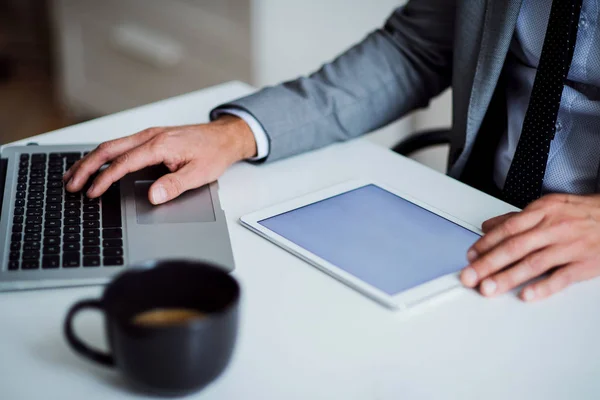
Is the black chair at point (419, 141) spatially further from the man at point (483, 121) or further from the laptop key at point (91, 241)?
the laptop key at point (91, 241)

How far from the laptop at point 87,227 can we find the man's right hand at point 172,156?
0.02 metres

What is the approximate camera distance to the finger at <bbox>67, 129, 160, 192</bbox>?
3.07 ft

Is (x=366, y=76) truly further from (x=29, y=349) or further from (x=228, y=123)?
(x=29, y=349)

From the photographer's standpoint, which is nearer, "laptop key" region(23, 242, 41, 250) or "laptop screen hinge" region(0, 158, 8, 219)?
"laptop key" region(23, 242, 41, 250)

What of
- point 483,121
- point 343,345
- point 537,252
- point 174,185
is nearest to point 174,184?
point 174,185

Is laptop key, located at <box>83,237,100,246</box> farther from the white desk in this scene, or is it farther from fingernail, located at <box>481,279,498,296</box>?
fingernail, located at <box>481,279,498,296</box>

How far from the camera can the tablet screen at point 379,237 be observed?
0.82 metres

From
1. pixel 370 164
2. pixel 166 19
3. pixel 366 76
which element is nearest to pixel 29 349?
pixel 370 164

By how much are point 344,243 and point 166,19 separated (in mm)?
1992

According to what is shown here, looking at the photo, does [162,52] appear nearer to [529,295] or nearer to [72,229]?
[72,229]

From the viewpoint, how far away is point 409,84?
1.25m

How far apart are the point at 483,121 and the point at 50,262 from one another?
0.75 metres

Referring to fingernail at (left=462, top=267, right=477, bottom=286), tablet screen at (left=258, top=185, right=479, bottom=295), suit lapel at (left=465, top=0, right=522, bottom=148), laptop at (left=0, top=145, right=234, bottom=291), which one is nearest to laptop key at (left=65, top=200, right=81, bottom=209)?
laptop at (left=0, top=145, right=234, bottom=291)

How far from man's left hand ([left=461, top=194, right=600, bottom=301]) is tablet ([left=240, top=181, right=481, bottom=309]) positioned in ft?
0.11
